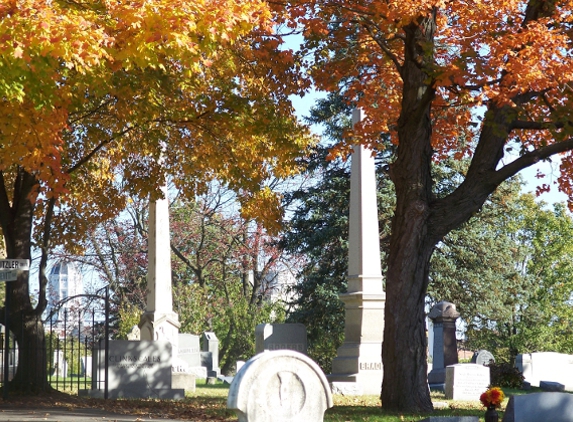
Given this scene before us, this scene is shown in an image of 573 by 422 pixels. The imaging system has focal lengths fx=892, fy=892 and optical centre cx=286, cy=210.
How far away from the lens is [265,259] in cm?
3869

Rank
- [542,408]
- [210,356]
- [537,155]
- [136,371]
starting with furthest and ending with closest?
[210,356], [136,371], [537,155], [542,408]

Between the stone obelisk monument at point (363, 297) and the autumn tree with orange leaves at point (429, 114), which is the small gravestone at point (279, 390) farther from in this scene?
the stone obelisk monument at point (363, 297)

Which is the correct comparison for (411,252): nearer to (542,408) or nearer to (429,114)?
(429,114)

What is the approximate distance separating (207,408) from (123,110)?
17.2 feet

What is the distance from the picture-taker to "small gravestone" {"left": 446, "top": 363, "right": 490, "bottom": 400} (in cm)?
1877

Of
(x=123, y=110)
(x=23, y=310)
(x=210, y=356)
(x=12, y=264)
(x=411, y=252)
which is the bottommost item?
(x=210, y=356)

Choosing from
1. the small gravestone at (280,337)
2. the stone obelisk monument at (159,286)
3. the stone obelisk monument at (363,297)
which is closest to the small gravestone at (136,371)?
the small gravestone at (280,337)

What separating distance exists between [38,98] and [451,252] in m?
21.6

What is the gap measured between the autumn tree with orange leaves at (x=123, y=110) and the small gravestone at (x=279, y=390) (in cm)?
397

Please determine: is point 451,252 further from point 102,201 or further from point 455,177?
point 102,201

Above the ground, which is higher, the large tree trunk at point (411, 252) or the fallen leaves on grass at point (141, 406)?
the large tree trunk at point (411, 252)

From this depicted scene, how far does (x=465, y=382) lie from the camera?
1897 centimetres

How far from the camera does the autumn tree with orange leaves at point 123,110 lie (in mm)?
10562

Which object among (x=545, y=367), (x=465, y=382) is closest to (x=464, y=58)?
(x=465, y=382)
